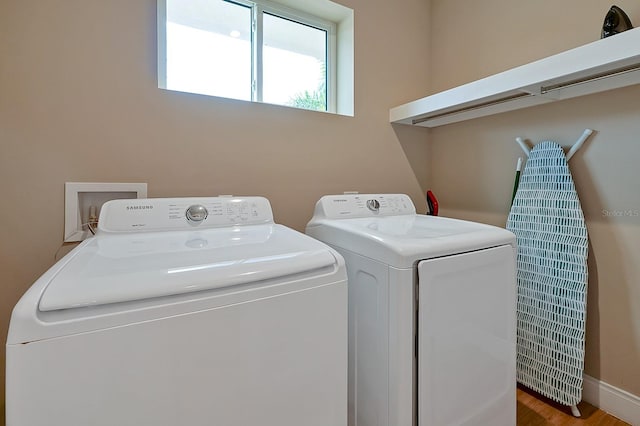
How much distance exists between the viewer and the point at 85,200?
1.29 meters

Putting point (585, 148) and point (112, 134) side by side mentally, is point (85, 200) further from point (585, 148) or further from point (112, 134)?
point (585, 148)

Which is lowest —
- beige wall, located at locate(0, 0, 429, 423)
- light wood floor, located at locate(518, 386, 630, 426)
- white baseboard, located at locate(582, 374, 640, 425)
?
light wood floor, located at locate(518, 386, 630, 426)

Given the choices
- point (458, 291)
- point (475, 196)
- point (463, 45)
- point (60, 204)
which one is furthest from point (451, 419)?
point (463, 45)

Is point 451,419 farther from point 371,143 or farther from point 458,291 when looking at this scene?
point 371,143

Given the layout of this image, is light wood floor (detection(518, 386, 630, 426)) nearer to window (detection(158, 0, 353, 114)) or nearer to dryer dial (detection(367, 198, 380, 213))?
dryer dial (detection(367, 198, 380, 213))

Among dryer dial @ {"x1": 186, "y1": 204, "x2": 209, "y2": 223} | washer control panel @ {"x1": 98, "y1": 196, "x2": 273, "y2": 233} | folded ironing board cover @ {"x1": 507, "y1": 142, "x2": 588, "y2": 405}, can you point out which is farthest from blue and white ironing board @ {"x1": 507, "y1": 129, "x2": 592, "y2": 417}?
dryer dial @ {"x1": 186, "y1": 204, "x2": 209, "y2": 223}

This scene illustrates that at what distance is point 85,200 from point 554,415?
2.41 meters

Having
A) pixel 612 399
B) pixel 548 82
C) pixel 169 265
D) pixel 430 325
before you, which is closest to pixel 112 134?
pixel 169 265

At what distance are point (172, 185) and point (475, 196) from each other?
1.86 metres

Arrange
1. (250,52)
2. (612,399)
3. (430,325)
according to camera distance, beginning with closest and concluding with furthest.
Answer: (430,325) → (612,399) → (250,52)

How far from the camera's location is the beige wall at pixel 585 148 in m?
1.40

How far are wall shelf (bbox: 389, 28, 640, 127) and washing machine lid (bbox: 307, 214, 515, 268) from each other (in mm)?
685

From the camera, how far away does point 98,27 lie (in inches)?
50.4

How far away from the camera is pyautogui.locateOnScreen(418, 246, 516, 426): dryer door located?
101 centimetres
